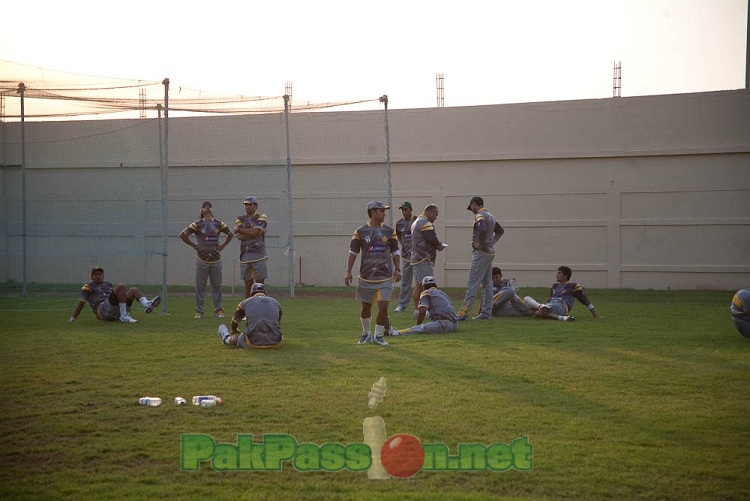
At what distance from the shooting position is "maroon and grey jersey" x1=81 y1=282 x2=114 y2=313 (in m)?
15.8

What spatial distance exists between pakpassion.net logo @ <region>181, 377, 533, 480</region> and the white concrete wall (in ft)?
58.0

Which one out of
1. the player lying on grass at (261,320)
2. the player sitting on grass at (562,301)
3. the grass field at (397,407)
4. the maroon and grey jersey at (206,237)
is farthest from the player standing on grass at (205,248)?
the player sitting on grass at (562,301)

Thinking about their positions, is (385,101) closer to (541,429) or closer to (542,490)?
(541,429)

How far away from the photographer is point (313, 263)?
2806 cm

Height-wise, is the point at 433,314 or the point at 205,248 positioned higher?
the point at 205,248

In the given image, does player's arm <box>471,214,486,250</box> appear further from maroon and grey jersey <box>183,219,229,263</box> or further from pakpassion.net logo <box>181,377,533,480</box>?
pakpassion.net logo <box>181,377,533,480</box>

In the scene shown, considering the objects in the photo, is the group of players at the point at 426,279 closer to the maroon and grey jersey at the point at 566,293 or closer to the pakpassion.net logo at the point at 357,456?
the maroon and grey jersey at the point at 566,293

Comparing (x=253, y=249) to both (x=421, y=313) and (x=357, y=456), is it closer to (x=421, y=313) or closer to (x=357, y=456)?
(x=421, y=313)

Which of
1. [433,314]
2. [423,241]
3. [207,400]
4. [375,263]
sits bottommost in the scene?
[207,400]

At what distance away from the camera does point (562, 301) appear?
16.1 m

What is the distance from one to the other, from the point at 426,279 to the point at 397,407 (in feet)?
20.9

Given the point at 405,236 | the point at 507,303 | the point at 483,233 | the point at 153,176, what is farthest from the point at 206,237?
the point at 153,176

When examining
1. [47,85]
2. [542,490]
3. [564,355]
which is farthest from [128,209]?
[542,490]

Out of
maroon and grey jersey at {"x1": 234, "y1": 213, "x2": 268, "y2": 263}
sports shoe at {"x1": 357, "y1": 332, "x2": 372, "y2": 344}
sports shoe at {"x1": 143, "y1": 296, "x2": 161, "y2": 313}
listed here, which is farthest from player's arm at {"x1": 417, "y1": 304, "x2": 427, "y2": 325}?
sports shoe at {"x1": 143, "y1": 296, "x2": 161, "y2": 313}
